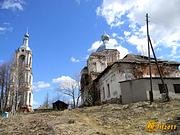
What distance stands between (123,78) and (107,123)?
11814 millimetres

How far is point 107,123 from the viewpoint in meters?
15.3

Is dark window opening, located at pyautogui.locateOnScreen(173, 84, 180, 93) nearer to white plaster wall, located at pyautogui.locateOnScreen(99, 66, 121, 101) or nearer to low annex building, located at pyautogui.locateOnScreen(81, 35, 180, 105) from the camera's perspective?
low annex building, located at pyautogui.locateOnScreen(81, 35, 180, 105)

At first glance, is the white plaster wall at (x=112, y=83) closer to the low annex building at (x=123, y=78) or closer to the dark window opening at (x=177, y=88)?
the low annex building at (x=123, y=78)

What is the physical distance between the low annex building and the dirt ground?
469cm

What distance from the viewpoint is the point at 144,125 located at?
1456cm

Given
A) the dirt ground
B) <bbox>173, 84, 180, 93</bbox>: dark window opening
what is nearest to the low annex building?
<bbox>173, 84, 180, 93</bbox>: dark window opening

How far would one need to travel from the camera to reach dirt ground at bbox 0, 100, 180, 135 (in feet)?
43.2

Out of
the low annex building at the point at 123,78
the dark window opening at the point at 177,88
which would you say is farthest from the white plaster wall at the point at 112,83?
the dark window opening at the point at 177,88

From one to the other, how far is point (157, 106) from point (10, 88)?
2371cm

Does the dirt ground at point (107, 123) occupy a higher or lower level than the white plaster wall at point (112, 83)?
lower

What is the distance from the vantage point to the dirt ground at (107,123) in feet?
43.2

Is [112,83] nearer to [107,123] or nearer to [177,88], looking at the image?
[177,88]

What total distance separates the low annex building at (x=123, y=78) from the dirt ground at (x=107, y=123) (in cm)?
469

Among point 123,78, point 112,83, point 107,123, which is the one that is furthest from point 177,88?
point 107,123
